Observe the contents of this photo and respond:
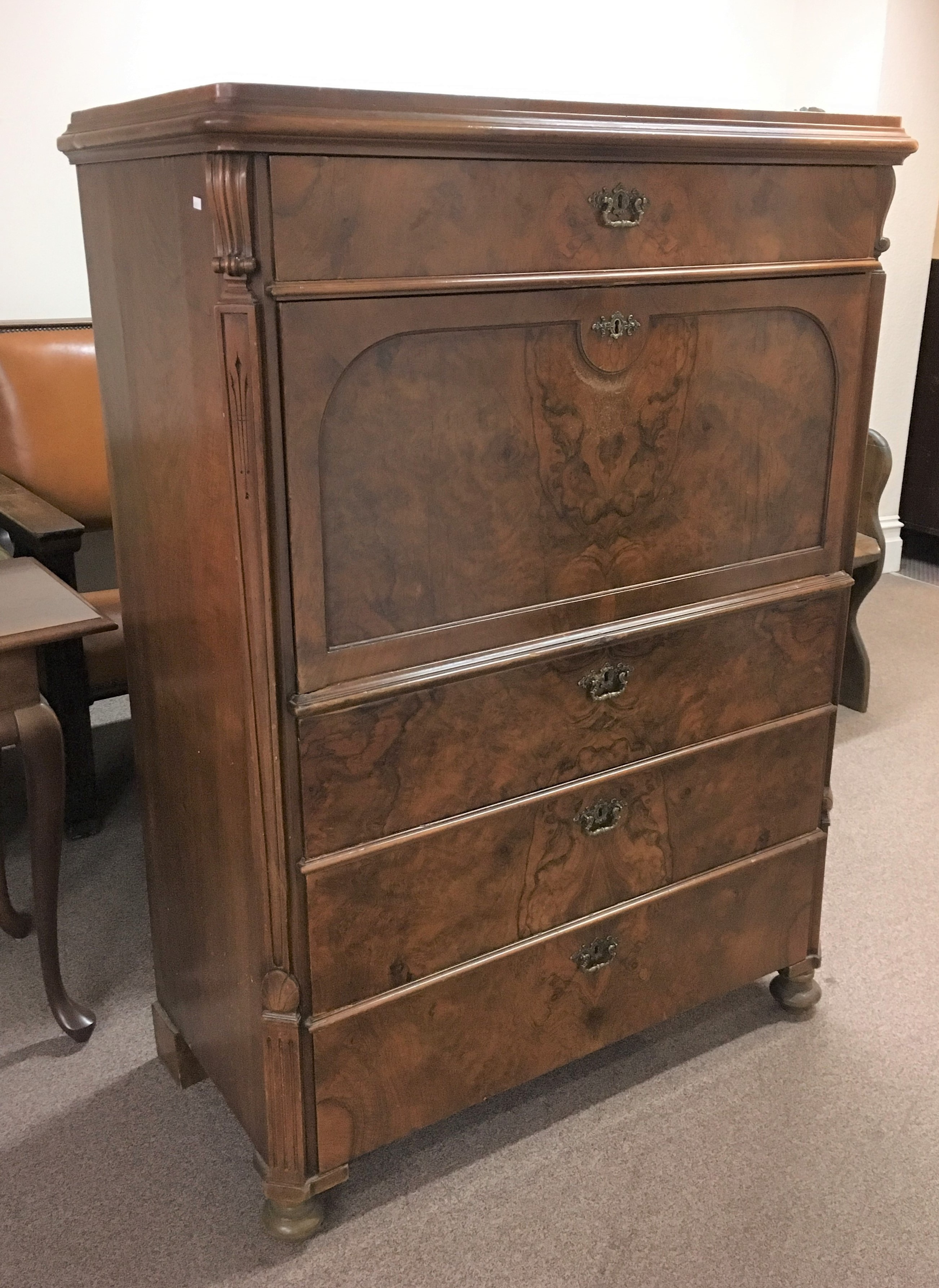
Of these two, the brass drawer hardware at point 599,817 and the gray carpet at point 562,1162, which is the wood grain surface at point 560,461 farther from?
the gray carpet at point 562,1162

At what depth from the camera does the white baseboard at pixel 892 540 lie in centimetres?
412

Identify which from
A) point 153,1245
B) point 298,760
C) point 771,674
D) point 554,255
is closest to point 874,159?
point 554,255

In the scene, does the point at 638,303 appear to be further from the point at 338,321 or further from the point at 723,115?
the point at 338,321

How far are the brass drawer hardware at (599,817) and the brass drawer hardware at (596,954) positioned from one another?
17cm

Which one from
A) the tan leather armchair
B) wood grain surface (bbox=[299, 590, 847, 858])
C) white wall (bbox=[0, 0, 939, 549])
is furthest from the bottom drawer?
white wall (bbox=[0, 0, 939, 549])

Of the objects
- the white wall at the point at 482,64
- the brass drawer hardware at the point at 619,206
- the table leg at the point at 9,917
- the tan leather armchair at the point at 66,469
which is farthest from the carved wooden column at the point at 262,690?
the white wall at the point at 482,64

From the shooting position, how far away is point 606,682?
4.79ft

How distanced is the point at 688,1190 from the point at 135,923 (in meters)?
1.12

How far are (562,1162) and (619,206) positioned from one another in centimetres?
127

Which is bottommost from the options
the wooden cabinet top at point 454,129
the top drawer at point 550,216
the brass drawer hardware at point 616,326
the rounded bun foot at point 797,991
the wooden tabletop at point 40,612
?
the rounded bun foot at point 797,991

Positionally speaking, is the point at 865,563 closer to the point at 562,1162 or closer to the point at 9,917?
the point at 562,1162

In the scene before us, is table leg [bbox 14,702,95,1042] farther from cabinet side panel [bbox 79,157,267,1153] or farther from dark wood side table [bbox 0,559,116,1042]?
cabinet side panel [bbox 79,157,267,1153]

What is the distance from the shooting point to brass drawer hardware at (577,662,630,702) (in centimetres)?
145

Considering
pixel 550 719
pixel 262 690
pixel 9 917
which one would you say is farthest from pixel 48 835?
pixel 550 719
